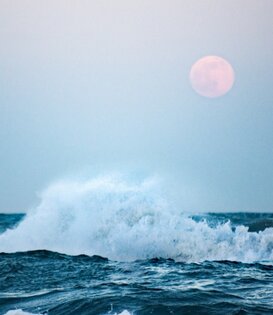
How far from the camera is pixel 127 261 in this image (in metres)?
13.4

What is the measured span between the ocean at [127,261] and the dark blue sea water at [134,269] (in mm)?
24

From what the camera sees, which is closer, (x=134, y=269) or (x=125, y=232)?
(x=134, y=269)

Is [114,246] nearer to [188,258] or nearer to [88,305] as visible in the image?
[188,258]

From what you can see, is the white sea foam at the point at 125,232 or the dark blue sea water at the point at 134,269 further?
the white sea foam at the point at 125,232

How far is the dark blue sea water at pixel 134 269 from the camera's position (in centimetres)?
713

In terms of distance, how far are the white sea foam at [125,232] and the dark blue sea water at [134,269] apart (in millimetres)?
45

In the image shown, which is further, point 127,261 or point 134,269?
point 127,261

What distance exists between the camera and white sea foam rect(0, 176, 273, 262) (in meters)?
15.3

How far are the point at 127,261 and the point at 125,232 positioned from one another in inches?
113

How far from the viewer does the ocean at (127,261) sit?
23.7 ft

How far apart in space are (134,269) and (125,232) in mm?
5081

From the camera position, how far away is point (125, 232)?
16.2 metres

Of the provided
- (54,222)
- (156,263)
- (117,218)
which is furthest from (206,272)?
(54,222)

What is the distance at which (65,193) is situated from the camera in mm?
19656
